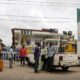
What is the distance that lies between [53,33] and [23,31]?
4062 millimetres

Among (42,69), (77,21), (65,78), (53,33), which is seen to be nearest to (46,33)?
(53,33)

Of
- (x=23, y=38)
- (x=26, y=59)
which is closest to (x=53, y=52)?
(x=26, y=59)

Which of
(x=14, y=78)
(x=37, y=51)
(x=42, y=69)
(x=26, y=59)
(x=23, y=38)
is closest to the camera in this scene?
(x=14, y=78)

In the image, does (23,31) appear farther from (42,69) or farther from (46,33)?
(42,69)

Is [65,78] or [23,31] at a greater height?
[23,31]

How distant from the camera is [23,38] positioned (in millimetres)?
40938

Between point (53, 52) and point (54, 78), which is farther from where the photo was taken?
point (53, 52)

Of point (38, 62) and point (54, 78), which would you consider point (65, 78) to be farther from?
point (38, 62)

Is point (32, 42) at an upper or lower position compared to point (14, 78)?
upper

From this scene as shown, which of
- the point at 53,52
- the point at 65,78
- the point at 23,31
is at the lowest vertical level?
the point at 65,78

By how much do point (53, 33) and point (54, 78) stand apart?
956 inches

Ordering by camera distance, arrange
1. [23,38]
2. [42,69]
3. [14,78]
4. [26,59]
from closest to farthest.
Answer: [14,78]
[42,69]
[26,59]
[23,38]

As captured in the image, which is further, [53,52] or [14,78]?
[53,52]

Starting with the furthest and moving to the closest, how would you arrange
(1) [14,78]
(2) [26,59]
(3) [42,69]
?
(2) [26,59], (3) [42,69], (1) [14,78]
